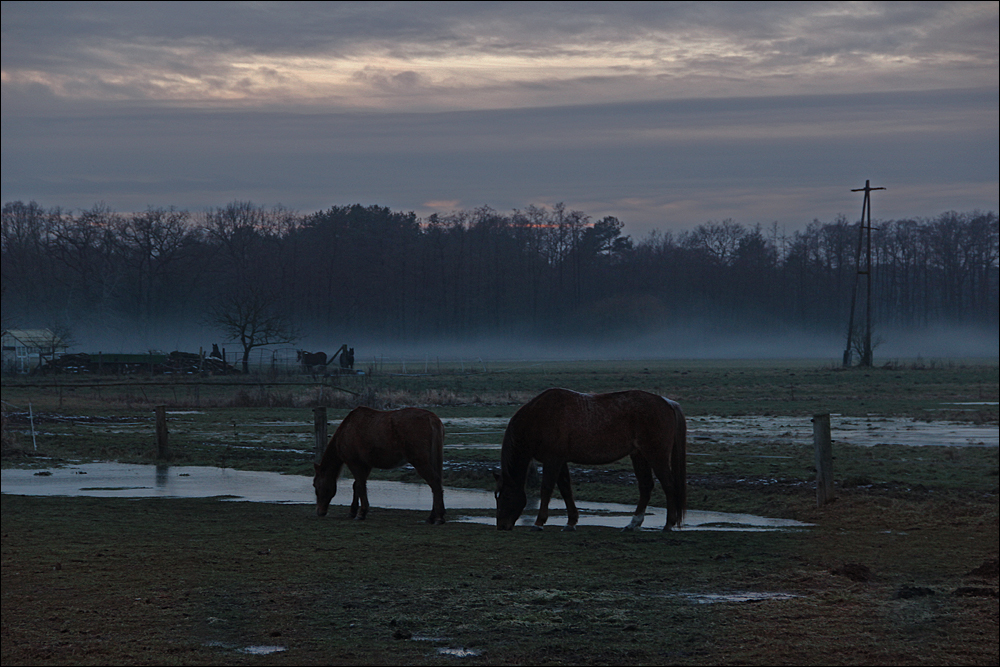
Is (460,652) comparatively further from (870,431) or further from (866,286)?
(870,431)

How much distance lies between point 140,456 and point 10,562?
42.7ft

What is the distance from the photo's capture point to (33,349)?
17.1 metres

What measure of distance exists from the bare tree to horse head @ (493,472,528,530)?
159 inches

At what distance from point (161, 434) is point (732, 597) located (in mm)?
16913

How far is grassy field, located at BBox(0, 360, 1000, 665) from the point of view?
812 centimetres

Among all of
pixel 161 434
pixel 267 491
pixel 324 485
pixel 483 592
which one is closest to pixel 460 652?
pixel 483 592

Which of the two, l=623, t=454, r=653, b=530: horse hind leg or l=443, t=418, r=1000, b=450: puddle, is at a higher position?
l=623, t=454, r=653, b=530: horse hind leg

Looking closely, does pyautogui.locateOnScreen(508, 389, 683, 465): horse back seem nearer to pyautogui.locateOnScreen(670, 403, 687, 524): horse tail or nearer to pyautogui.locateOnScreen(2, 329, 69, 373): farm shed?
pyautogui.locateOnScreen(670, 403, 687, 524): horse tail

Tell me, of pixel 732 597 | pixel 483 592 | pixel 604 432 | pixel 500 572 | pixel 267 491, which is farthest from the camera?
pixel 267 491

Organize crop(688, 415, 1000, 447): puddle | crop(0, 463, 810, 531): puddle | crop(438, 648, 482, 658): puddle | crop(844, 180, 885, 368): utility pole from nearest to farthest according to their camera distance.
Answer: crop(438, 648, 482, 658): puddle
crop(844, 180, 885, 368): utility pole
crop(0, 463, 810, 531): puddle
crop(688, 415, 1000, 447): puddle

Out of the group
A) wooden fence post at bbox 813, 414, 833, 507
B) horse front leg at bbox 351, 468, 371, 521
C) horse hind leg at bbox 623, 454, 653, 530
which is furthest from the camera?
wooden fence post at bbox 813, 414, 833, 507

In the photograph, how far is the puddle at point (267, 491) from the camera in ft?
48.4

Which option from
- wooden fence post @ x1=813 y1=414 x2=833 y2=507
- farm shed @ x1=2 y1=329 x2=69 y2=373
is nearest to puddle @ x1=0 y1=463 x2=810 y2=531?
wooden fence post @ x1=813 y1=414 x2=833 y2=507

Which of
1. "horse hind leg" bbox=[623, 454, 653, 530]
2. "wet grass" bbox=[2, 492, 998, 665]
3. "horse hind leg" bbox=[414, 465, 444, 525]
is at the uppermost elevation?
"horse hind leg" bbox=[623, 454, 653, 530]
